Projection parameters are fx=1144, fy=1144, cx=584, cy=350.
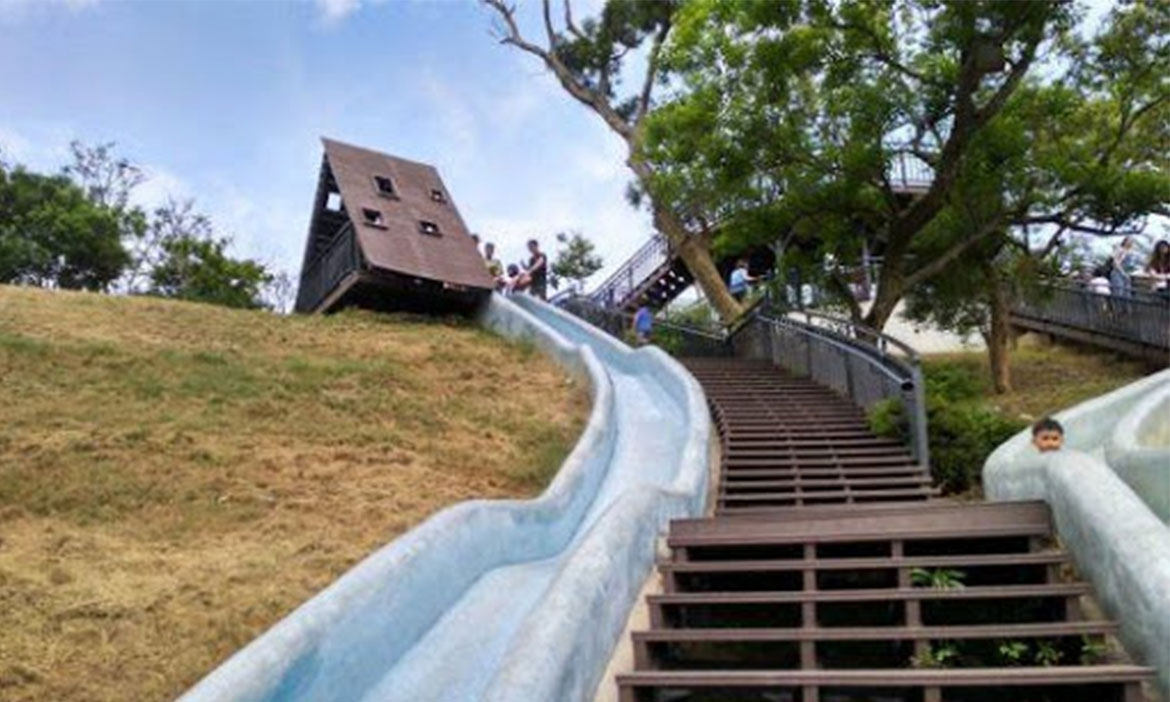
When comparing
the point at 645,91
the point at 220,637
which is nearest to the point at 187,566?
the point at 220,637

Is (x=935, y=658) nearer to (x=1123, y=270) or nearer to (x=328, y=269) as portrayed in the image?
(x=1123, y=270)

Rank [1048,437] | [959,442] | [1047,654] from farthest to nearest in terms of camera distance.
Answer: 1. [959,442]
2. [1048,437]
3. [1047,654]

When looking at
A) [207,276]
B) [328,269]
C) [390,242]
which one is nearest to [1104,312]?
[390,242]

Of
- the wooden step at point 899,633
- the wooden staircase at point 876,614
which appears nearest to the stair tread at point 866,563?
the wooden staircase at point 876,614

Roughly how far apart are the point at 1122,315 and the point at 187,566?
683 inches

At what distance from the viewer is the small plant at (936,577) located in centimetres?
665

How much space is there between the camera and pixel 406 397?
13.8 m

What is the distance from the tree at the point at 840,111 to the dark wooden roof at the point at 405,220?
5128 millimetres

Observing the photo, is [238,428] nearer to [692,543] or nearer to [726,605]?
[692,543]

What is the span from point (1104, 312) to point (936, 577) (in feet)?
51.9

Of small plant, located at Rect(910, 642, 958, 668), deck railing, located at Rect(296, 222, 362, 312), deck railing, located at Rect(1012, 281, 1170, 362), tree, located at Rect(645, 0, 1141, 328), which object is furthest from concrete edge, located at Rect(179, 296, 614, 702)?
deck railing, located at Rect(296, 222, 362, 312)

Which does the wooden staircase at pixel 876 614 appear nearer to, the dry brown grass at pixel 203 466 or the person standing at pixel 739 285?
the dry brown grass at pixel 203 466

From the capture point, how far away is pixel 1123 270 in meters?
21.0

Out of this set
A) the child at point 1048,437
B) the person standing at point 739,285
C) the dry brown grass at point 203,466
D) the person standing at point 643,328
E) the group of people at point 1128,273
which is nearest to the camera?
the dry brown grass at point 203,466
